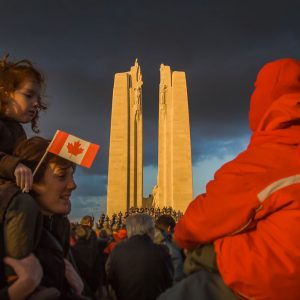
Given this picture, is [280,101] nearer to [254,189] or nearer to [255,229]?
[254,189]

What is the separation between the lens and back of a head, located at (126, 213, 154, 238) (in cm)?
346

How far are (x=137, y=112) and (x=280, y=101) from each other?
2718 centimetres

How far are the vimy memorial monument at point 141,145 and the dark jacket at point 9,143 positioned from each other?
2335 cm

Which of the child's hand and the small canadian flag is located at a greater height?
the small canadian flag

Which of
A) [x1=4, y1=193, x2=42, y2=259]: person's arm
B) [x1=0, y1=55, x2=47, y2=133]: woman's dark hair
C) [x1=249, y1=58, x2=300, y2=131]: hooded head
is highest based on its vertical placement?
[x1=0, y1=55, x2=47, y2=133]: woman's dark hair

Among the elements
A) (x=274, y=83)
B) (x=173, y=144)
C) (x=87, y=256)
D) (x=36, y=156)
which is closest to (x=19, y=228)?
(x=36, y=156)

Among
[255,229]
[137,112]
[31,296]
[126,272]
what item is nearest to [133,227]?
[126,272]

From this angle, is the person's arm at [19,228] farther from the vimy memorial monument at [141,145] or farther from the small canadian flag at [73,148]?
the vimy memorial monument at [141,145]

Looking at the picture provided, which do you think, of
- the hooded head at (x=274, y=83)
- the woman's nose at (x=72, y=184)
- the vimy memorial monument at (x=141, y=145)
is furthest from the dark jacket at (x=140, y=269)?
the vimy memorial monument at (x=141, y=145)

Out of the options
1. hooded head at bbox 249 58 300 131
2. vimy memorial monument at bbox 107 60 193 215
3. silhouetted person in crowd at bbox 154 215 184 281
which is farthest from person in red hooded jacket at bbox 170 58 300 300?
vimy memorial monument at bbox 107 60 193 215

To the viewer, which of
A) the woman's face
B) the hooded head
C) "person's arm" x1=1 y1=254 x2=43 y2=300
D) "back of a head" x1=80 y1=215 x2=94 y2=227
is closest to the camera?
the hooded head

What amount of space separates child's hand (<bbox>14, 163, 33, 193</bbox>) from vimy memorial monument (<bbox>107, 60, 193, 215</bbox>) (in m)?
23.8

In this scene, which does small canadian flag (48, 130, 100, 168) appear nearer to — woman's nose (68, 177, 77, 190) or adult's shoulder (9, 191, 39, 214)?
woman's nose (68, 177, 77, 190)

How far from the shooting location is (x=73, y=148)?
1.82m
